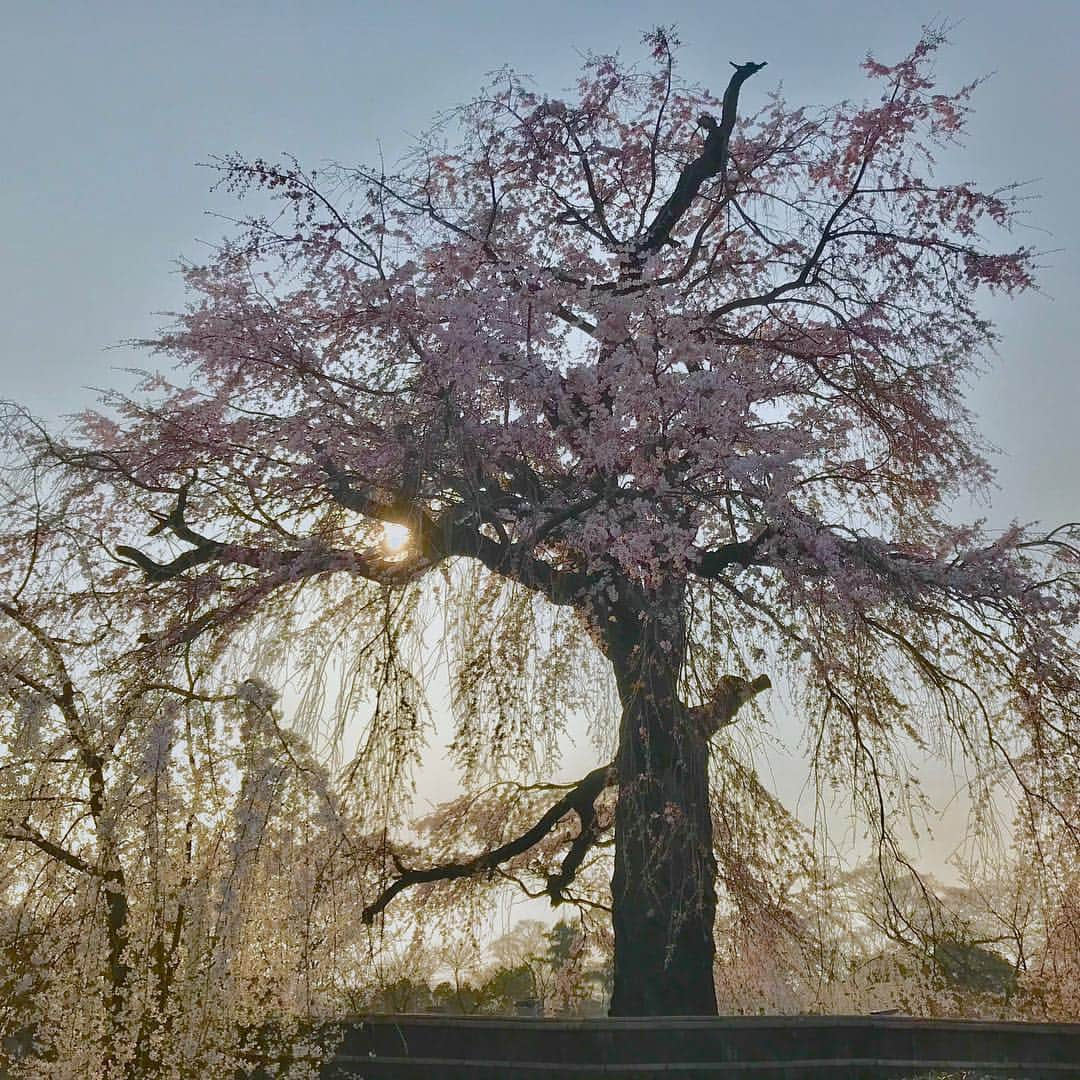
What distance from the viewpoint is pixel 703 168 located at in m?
8.43

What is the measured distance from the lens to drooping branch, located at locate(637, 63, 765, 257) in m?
8.26

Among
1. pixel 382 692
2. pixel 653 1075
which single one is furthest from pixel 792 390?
pixel 653 1075

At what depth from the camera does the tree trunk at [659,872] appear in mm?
7230

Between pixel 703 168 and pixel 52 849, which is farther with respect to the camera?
pixel 703 168

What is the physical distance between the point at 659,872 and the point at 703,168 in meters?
5.20

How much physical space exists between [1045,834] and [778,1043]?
7.37 feet

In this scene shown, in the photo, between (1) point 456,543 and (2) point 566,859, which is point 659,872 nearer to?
(2) point 566,859

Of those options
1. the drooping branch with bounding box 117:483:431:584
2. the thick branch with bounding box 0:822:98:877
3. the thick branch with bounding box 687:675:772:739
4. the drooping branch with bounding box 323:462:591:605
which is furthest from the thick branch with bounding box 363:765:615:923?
the thick branch with bounding box 0:822:98:877

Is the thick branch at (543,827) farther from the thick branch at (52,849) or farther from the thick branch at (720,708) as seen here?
the thick branch at (52,849)

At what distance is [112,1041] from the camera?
6098mm

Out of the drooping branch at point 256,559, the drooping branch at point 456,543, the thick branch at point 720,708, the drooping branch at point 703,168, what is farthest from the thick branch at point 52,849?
the drooping branch at point 703,168

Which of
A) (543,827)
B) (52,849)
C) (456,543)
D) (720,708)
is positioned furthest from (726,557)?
(52,849)

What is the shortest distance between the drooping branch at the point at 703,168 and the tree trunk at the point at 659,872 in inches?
118

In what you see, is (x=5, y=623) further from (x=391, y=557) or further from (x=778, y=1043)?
(x=778, y=1043)
